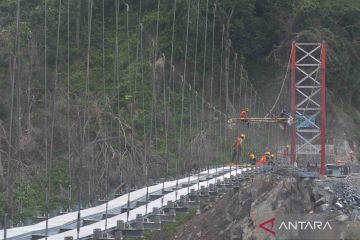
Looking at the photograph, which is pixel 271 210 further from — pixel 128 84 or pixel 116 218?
pixel 128 84

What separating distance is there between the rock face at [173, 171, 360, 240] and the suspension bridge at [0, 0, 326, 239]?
0.65m

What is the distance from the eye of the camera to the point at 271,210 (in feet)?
50.3

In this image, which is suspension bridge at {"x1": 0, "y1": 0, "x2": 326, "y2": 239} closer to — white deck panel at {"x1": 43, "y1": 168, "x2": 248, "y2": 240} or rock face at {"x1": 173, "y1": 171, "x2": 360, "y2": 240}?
white deck panel at {"x1": 43, "y1": 168, "x2": 248, "y2": 240}

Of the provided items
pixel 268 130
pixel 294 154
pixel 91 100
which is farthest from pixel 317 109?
pixel 91 100

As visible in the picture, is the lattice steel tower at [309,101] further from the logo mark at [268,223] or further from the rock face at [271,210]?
the logo mark at [268,223]

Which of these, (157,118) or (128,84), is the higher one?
(128,84)

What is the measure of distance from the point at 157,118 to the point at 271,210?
15468 mm

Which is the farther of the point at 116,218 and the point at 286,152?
the point at 286,152

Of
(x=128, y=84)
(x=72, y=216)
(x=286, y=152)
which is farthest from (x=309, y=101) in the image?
(x=72, y=216)

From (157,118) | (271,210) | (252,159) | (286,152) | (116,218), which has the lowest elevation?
(286,152)

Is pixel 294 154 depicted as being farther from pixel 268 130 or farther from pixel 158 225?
pixel 158 225

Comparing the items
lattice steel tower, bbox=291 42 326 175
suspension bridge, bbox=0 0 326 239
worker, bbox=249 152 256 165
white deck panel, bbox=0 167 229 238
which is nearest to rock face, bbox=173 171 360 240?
suspension bridge, bbox=0 0 326 239

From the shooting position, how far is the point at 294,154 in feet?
107

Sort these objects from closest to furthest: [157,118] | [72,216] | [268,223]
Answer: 1. [268,223]
2. [72,216]
3. [157,118]
